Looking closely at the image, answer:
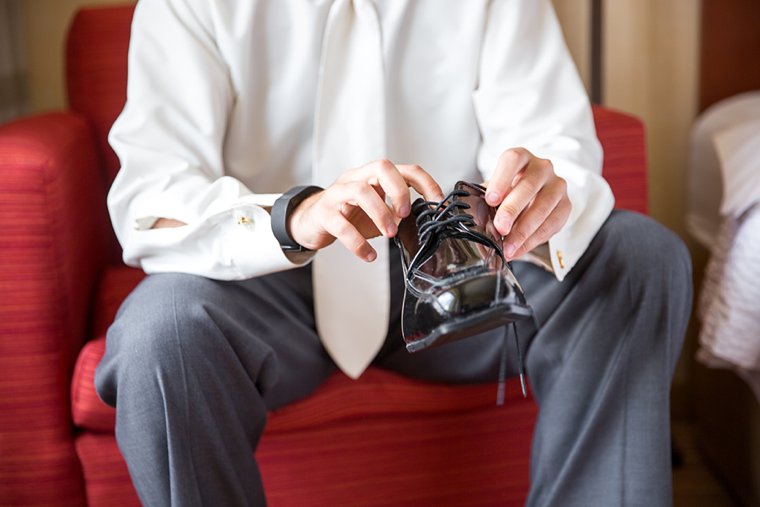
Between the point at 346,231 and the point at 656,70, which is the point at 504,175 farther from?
the point at 656,70

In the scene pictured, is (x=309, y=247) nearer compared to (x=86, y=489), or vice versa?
(x=309, y=247)

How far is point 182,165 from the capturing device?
989mm

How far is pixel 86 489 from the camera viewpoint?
1080mm

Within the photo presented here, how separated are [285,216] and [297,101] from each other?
0.28 meters

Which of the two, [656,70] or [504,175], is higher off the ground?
[504,175]

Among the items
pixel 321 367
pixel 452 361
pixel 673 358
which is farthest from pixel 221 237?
pixel 673 358

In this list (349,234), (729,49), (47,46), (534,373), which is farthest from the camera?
(47,46)

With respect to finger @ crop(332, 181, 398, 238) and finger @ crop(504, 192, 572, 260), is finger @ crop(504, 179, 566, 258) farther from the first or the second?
finger @ crop(332, 181, 398, 238)

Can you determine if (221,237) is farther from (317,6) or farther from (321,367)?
(317,6)

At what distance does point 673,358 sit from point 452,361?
0.84ft

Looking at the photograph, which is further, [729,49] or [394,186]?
[729,49]

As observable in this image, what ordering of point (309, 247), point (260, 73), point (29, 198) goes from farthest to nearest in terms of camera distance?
point (260, 73), point (29, 198), point (309, 247)

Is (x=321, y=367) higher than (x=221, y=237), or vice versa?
(x=221, y=237)

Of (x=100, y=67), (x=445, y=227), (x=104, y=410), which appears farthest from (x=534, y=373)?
(x=100, y=67)
